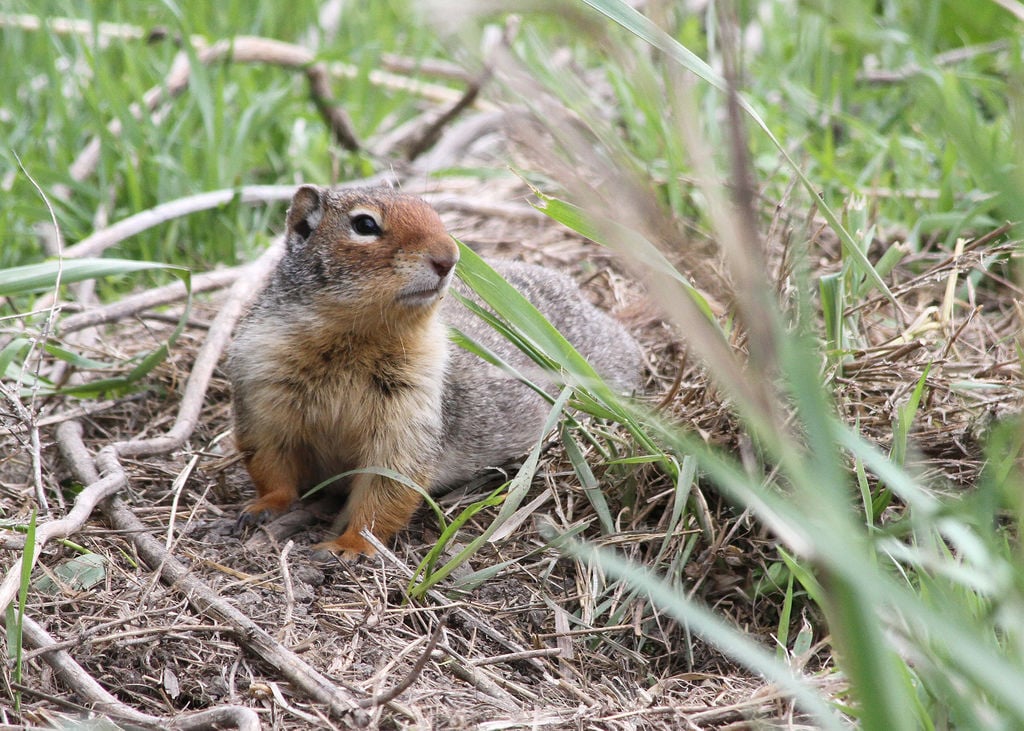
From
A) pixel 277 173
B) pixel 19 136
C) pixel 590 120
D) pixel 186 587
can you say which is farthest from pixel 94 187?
pixel 590 120

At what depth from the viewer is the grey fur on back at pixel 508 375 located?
3.85m

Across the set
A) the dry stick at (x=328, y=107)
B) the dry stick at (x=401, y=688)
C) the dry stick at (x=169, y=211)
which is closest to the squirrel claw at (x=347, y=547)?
the dry stick at (x=401, y=688)

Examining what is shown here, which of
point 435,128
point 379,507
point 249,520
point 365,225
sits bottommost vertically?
point 249,520

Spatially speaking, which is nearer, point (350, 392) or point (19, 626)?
point (19, 626)

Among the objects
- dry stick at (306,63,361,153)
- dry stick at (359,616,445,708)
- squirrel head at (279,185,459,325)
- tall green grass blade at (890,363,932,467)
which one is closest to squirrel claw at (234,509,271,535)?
squirrel head at (279,185,459,325)

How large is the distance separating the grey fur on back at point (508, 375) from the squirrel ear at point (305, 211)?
63cm

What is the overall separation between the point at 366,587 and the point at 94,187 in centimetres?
302

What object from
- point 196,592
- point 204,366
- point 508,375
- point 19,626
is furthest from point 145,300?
point 19,626

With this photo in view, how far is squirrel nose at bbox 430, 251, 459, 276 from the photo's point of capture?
3180 millimetres

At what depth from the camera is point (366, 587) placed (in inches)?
123

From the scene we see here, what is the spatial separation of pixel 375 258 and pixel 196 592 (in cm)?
112

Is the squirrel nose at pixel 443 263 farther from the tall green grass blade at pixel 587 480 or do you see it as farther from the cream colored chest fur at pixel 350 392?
Result: the tall green grass blade at pixel 587 480

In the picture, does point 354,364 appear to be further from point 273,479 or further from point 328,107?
point 328,107

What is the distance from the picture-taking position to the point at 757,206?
3.91 meters
